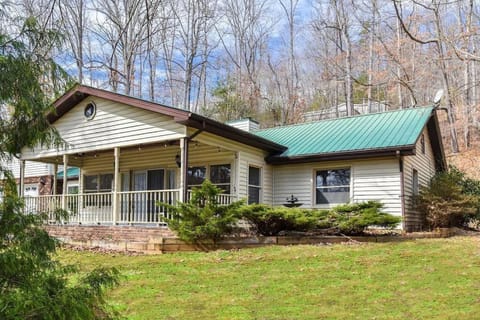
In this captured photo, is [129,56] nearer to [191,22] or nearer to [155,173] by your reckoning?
[191,22]

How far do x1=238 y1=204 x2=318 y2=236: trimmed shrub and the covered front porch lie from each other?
6.43 ft

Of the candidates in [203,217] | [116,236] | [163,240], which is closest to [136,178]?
[116,236]

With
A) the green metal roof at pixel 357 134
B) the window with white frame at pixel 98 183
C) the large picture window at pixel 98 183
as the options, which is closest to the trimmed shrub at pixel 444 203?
the green metal roof at pixel 357 134

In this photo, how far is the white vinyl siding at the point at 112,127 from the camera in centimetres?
1173

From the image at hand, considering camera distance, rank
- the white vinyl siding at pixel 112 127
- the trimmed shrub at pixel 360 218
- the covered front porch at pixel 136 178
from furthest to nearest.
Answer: the covered front porch at pixel 136 178 < the white vinyl siding at pixel 112 127 < the trimmed shrub at pixel 360 218

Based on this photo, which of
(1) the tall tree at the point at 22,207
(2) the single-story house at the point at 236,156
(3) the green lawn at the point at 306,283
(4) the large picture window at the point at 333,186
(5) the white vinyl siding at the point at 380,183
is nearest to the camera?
(1) the tall tree at the point at 22,207

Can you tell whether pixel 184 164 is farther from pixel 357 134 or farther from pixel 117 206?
pixel 357 134

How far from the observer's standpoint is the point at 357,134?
1378 centimetres

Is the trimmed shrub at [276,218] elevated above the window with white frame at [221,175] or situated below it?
below

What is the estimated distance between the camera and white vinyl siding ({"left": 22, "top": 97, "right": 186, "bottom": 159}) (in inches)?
462

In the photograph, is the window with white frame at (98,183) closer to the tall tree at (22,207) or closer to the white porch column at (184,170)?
the white porch column at (184,170)

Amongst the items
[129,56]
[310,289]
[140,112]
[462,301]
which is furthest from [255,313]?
[129,56]

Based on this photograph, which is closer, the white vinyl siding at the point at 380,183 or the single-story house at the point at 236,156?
the single-story house at the point at 236,156

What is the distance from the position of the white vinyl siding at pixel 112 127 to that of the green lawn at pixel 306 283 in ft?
11.5
